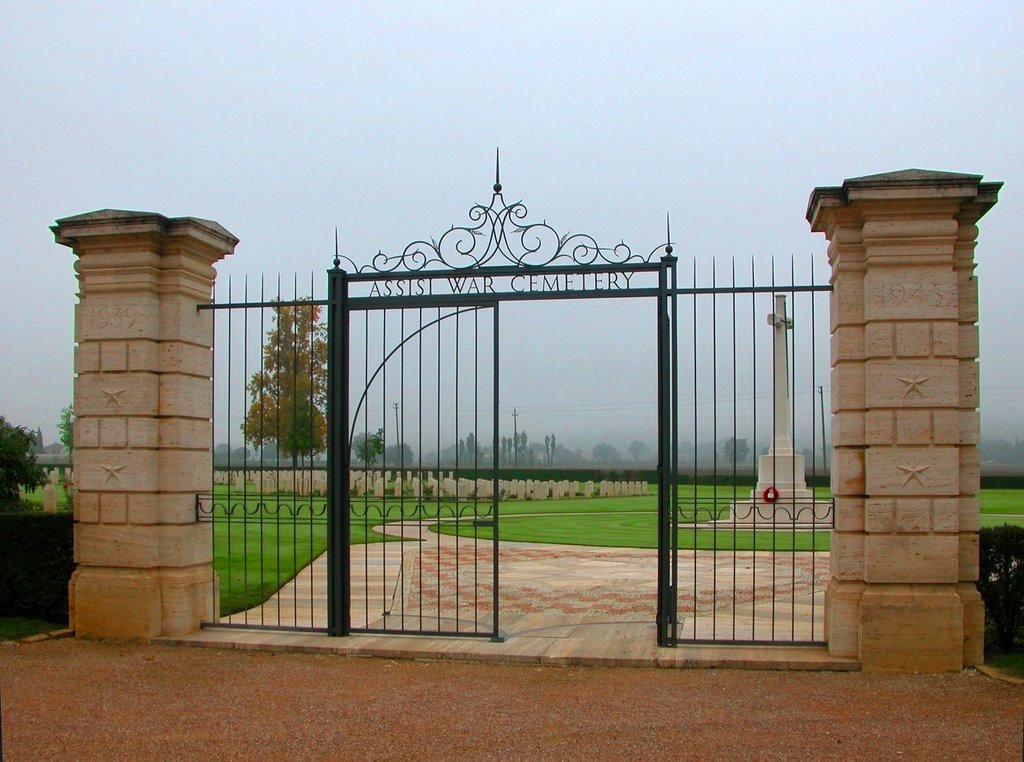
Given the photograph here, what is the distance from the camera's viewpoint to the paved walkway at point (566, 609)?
7.64 metres

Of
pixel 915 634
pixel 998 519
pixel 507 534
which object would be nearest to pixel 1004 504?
pixel 998 519

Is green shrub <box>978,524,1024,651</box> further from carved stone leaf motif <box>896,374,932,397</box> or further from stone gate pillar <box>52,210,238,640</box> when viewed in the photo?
stone gate pillar <box>52,210,238,640</box>

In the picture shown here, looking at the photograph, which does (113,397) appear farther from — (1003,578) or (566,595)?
(1003,578)

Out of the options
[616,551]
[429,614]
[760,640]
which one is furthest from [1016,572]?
[616,551]

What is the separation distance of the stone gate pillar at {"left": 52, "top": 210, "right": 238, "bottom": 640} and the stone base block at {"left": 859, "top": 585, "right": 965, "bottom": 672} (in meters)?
5.62

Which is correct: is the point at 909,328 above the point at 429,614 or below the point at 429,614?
above

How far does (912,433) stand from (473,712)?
379 centimetres

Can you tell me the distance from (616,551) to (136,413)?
32.1ft

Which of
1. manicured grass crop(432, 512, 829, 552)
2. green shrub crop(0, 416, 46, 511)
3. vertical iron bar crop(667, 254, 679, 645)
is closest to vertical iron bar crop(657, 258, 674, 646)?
vertical iron bar crop(667, 254, 679, 645)

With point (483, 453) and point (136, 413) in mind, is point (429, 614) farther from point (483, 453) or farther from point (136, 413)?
point (136, 413)

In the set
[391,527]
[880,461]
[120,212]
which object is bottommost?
[391,527]

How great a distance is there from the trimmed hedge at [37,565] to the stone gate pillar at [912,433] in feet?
22.1

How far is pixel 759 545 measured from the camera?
17.4 m

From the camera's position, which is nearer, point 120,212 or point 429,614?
point 120,212
